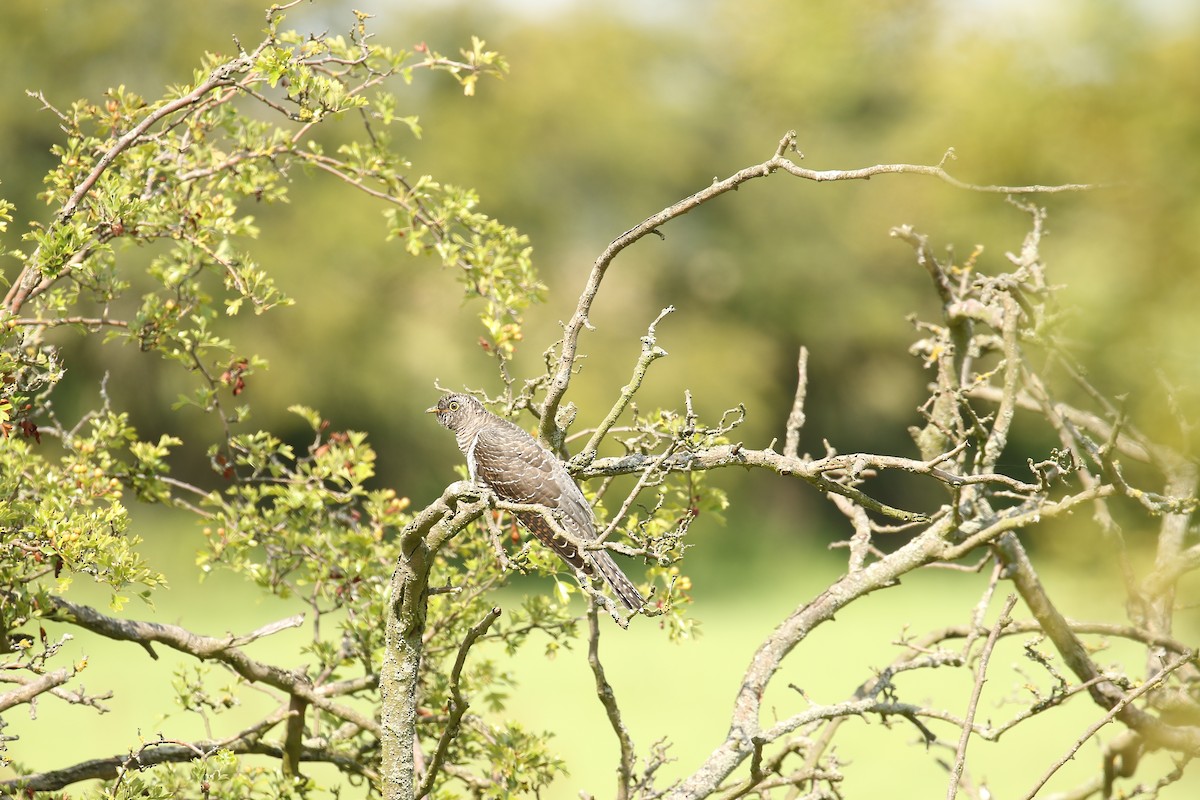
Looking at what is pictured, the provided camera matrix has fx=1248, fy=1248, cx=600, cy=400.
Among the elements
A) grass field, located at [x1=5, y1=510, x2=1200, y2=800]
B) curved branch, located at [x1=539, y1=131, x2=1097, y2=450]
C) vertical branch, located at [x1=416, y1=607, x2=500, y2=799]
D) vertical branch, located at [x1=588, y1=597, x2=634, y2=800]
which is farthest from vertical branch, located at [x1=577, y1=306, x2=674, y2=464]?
grass field, located at [x1=5, y1=510, x2=1200, y2=800]

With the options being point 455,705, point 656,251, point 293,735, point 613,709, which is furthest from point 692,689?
point 656,251

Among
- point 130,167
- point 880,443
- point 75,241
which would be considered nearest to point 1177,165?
point 75,241

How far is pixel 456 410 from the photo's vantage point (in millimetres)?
5449

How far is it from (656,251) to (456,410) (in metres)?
19.2

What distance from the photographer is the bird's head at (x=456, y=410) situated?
204 inches

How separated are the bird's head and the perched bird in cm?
24

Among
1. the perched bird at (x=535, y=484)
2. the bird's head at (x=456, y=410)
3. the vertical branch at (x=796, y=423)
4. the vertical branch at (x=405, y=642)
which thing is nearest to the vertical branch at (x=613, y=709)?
the perched bird at (x=535, y=484)

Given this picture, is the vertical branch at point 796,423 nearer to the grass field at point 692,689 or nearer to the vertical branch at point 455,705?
the vertical branch at point 455,705

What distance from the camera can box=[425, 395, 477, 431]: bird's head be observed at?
5.19m

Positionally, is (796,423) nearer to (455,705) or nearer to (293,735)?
(455,705)

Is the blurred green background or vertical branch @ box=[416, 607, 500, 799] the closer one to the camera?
vertical branch @ box=[416, 607, 500, 799]

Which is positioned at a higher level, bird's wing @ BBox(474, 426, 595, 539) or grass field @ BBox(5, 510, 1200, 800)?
grass field @ BBox(5, 510, 1200, 800)

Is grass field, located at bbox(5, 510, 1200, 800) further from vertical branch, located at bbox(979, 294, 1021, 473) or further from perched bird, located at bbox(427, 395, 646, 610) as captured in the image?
perched bird, located at bbox(427, 395, 646, 610)

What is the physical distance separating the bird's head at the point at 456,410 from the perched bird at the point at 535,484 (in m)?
0.24
